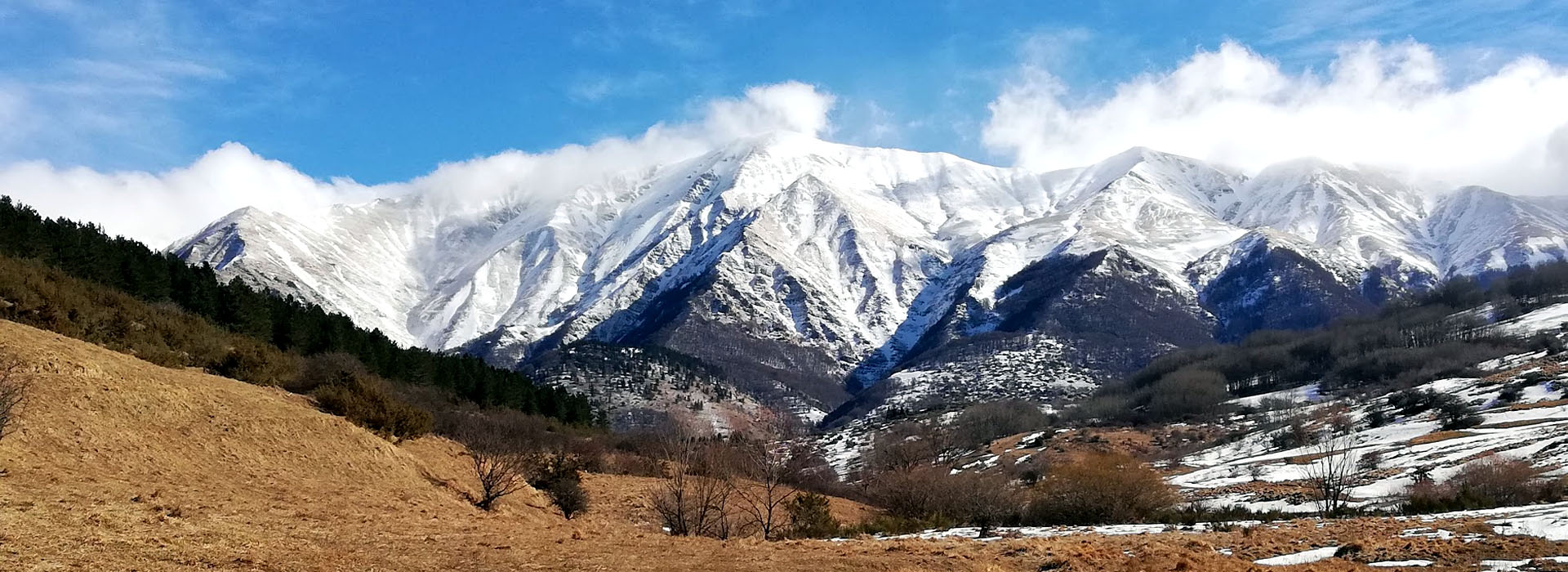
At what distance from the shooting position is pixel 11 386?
21.6 meters

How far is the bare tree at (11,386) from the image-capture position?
20.2 m

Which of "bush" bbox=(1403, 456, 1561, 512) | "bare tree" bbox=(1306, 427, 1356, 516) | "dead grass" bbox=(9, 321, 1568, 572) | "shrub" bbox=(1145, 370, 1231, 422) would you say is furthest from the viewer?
"shrub" bbox=(1145, 370, 1231, 422)

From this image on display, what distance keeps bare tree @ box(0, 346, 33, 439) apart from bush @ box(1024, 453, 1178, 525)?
125 ft

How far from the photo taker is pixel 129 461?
2261 centimetres

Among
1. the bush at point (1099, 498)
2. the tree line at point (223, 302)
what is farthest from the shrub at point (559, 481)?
the tree line at point (223, 302)

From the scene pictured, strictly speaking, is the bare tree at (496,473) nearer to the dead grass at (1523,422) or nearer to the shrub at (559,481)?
the shrub at (559,481)

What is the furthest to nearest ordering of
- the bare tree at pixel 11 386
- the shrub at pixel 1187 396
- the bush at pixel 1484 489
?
the shrub at pixel 1187 396 → the bush at pixel 1484 489 → the bare tree at pixel 11 386

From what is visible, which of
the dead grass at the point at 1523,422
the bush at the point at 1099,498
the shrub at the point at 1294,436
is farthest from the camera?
the shrub at the point at 1294,436

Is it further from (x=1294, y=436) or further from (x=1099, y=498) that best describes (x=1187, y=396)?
(x=1099, y=498)

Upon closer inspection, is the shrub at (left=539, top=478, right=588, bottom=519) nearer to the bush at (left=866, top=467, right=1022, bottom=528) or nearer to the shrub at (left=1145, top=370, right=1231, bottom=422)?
the bush at (left=866, top=467, right=1022, bottom=528)

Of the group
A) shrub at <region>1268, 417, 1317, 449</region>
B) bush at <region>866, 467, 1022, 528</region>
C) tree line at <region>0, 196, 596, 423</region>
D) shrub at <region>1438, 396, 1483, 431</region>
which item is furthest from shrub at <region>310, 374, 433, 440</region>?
shrub at <region>1438, 396, 1483, 431</region>

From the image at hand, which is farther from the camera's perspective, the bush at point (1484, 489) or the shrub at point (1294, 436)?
the shrub at point (1294, 436)

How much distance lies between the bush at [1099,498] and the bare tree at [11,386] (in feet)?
125

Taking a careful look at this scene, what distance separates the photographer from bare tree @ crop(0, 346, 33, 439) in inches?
797
